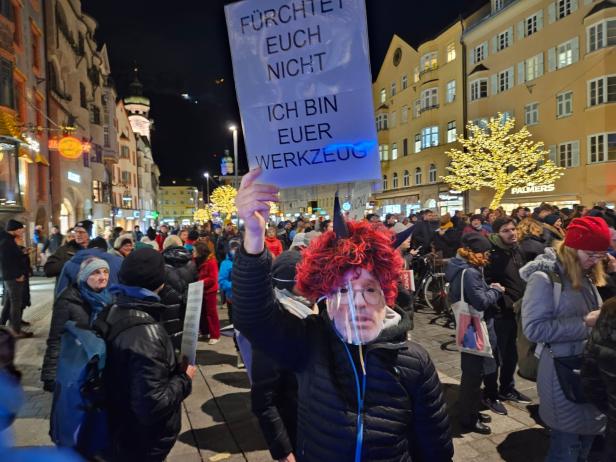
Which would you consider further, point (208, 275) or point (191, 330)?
point (208, 275)

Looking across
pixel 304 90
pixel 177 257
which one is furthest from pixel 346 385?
pixel 177 257

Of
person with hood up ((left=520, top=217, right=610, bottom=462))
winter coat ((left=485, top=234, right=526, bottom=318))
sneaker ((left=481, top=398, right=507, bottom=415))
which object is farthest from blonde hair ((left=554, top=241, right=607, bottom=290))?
sneaker ((left=481, top=398, right=507, bottom=415))

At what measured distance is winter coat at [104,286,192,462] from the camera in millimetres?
2506

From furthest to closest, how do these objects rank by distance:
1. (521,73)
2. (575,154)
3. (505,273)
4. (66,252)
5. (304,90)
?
(521,73) < (575,154) < (66,252) < (505,273) < (304,90)

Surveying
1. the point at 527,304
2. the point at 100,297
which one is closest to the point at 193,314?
the point at 100,297

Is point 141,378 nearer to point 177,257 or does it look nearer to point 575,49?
point 177,257

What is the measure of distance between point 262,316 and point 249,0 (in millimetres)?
1644

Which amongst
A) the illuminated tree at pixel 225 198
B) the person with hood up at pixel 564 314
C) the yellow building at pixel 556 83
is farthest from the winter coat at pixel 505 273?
the illuminated tree at pixel 225 198

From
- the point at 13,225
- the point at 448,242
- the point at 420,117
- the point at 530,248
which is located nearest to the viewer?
the point at 530,248

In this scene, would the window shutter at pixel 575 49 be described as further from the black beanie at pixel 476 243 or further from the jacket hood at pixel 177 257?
the jacket hood at pixel 177 257

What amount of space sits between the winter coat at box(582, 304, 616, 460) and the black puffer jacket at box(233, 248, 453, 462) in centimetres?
101

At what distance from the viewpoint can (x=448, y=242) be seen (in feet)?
33.1

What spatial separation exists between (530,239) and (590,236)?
8.89ft

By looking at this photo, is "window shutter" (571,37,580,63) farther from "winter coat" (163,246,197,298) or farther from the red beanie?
the red beanie
